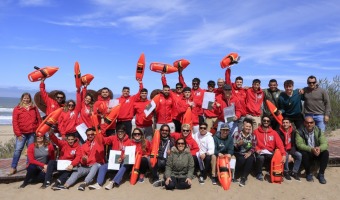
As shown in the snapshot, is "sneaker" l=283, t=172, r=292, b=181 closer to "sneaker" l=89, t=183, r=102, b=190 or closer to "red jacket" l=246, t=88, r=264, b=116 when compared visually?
"red jacket" l=246, t=88, r=264, b=116

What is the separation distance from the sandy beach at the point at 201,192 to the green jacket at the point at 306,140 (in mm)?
774

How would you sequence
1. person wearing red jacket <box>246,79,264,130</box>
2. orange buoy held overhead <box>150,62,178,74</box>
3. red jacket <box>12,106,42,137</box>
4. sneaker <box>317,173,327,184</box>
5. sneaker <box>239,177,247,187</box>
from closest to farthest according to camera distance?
sneaker <box>239,177,247,187</box> < sneaker <box>317,173,327,184</box> < red jacket <box>12,106,42,137</box> < person wearing red jacket <box>246,79,264,130</box> < orange buoy held overhead <box>150,62,178,74</box>

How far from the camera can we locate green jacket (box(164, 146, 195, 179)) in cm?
659

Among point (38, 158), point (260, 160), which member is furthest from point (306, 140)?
point (38, 158)

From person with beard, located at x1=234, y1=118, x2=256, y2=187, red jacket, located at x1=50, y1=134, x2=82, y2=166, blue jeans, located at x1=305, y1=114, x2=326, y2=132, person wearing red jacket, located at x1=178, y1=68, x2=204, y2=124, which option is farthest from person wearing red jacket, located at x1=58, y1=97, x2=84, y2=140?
blue jeans, located at x1=305, y1=114, x2=326, y2=132

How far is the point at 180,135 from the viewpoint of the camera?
7.15m

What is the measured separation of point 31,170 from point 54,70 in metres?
2.60

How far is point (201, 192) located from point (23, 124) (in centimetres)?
434

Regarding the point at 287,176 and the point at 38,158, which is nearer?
the point at 38,158

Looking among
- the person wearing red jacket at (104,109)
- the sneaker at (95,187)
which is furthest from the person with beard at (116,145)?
the person wearing red jacket at (104,109)

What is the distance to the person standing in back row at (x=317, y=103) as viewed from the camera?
753cm

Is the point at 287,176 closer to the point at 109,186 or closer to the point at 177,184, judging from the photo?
the point at 177,184

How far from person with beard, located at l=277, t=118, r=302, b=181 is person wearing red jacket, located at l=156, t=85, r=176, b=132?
8.65 ft

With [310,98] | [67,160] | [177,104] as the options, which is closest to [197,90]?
[177,104]
